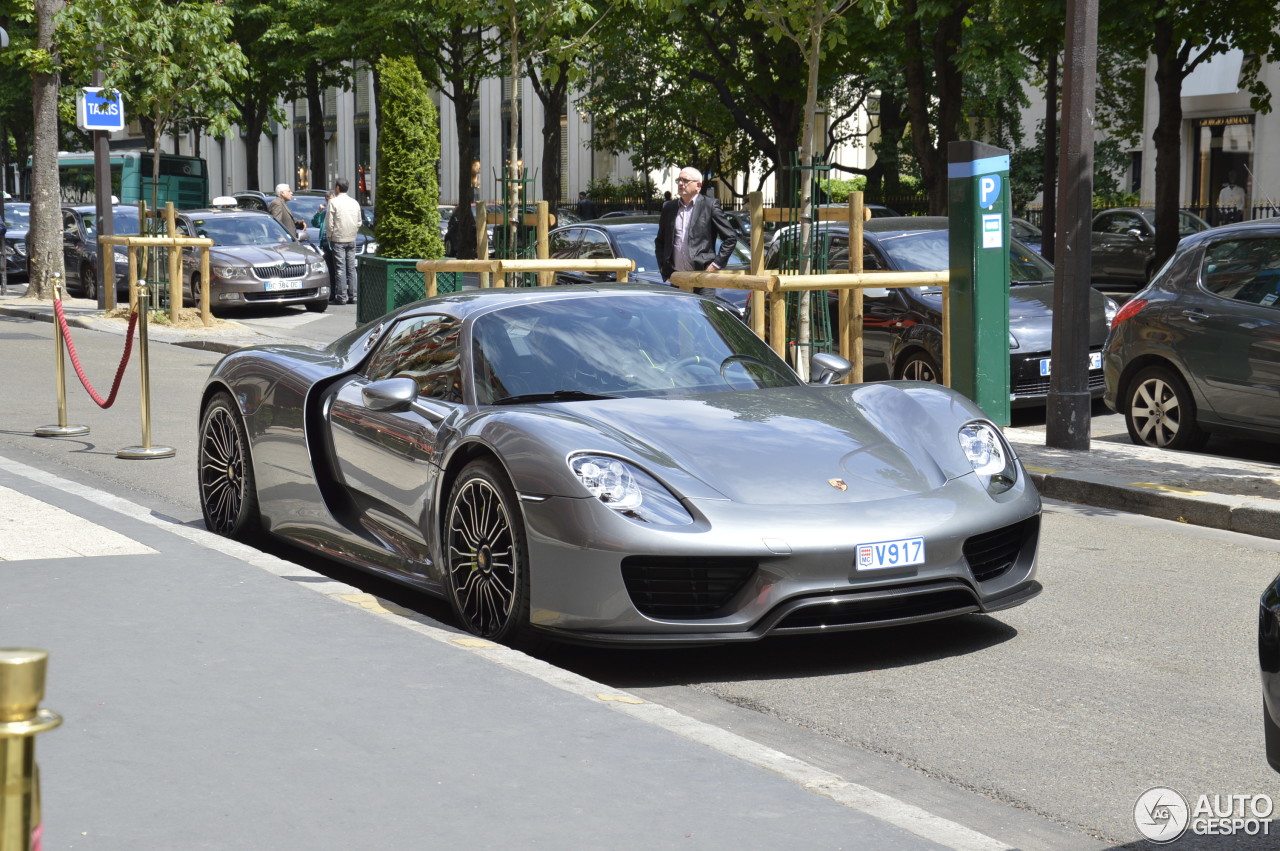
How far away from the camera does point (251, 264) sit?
23.5m

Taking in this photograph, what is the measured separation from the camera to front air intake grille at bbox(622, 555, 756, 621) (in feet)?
17.4

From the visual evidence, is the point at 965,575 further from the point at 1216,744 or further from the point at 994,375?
the point at 994,375

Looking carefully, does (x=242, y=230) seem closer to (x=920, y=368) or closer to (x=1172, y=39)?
(x=1172, y=39)

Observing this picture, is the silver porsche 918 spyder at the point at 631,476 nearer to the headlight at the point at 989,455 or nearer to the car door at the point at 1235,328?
the headlight at the point at 989,455

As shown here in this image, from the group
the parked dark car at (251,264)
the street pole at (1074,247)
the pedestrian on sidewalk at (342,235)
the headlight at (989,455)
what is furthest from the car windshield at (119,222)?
the headlight at (989,455)

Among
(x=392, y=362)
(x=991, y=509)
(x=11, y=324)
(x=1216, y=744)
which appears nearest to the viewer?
(x=1216, y=744)

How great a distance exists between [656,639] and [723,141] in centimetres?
4029

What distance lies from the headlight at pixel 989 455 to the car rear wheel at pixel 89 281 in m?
24.4

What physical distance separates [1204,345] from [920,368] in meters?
2.76

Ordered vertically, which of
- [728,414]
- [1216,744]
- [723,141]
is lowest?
[1216,744]

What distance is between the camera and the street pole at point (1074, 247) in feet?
33.5

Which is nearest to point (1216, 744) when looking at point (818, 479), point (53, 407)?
point (818, 479)

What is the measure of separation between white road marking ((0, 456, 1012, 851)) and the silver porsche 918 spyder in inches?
10.8

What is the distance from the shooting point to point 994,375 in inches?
439
